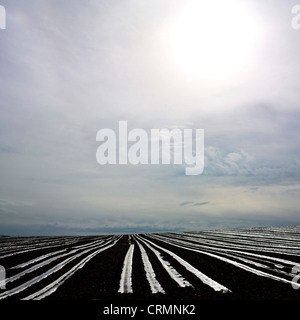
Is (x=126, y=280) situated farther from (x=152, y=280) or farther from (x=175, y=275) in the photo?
(x=175, y=275)

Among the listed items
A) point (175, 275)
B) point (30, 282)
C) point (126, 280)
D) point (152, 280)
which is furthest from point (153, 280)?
point (30, 282)

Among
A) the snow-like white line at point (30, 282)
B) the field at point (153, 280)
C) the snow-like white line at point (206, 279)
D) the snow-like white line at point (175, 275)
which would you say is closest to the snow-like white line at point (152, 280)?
the field at point (153, 280)

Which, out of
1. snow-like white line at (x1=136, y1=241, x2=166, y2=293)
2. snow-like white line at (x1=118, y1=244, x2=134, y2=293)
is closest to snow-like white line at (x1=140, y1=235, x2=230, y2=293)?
snow-like white line at (x1=136, y1=241, x2=166, y2=293)

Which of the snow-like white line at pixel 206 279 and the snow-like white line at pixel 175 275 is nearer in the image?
the snow-like white line at pixel 206 279

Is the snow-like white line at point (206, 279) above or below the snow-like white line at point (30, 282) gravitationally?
above

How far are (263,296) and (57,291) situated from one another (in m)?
9.27

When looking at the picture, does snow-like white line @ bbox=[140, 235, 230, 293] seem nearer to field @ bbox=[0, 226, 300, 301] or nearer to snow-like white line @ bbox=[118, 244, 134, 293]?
field @ bbox=[0, 226, 300, 301]

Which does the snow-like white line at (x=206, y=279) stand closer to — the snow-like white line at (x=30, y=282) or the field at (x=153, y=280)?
the field at (x=153, y=280)

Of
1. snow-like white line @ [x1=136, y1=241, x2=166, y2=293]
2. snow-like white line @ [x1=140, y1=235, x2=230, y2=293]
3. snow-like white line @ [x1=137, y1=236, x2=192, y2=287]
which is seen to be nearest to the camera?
snow-like white line @ [x1=136, y1=241, x2=166, y2=293]

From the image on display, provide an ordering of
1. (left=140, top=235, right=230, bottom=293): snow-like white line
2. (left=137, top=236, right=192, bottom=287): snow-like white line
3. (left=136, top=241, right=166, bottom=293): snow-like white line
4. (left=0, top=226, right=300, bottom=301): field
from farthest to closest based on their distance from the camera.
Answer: (left=137, top=236, right=192, bottom=287): snow-like white line → (left=140, top=235, right=230, bottom=293): snow-like white line → (left=136, top=241, right=166, bottom=293): snow-like white line → (left=0, top=226, right=300, bottom=301): field

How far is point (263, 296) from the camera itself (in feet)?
42.2

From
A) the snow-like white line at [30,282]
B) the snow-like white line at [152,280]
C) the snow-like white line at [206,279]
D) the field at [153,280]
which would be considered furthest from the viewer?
the snow-like white line at [206,279]

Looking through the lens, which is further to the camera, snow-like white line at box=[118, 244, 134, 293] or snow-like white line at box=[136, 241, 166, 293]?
snow-like white line at box=[118, 244, 134, 293]
